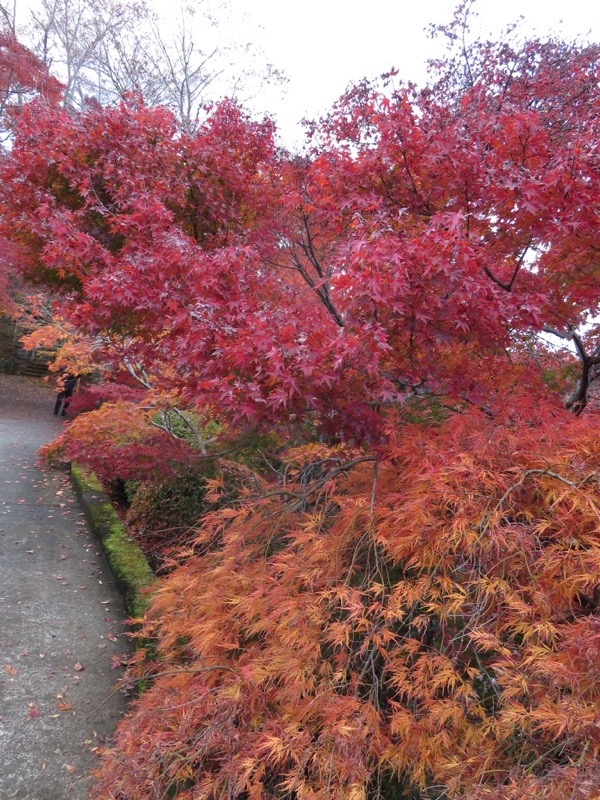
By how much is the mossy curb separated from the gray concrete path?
0.59 feet

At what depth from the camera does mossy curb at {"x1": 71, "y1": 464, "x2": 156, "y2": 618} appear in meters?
4.69

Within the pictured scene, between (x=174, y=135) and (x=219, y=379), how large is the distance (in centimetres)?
340

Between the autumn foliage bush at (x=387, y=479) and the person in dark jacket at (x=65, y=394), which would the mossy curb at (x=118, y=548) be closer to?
the autumn foliage bush at (x=387, y=479)

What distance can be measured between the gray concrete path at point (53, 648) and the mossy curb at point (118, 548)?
178 millimetres

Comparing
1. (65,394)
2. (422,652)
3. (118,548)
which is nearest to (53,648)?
(118,548)

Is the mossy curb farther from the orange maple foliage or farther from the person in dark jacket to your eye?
the person in dark jacket

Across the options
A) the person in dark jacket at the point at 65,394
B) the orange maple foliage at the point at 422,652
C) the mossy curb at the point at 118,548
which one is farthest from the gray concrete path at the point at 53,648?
the person in dark jacket at the point at 65,394

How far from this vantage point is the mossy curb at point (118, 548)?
15.4 feet

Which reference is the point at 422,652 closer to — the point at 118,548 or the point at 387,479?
the point at 387,479

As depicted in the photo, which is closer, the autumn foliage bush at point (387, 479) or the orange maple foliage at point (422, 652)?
the orange maple foliage at point (422, 652)

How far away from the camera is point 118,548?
5.53 m

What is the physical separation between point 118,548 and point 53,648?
150cm

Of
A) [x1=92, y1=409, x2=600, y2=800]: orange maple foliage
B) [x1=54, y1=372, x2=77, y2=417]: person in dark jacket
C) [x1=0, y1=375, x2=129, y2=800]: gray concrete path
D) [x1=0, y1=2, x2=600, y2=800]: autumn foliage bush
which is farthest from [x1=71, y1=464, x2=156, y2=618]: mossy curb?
[x1=54, y1=372, x2=77, y2=417]: person in dark jacket

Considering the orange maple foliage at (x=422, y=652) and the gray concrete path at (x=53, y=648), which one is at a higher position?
the orange maple foliage at (x=422, y=652)
